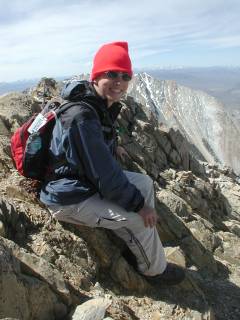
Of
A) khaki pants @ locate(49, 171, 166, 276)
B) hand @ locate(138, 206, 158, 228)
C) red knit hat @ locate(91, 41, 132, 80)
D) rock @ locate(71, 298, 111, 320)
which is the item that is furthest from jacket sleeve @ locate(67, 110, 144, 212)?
rock @ locate(71, 298, 111, 320)

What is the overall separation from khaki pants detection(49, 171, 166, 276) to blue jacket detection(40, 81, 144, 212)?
0.81 ft

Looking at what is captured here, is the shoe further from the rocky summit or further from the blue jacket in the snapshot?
the blue jacket

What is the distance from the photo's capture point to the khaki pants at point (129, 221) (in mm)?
9680

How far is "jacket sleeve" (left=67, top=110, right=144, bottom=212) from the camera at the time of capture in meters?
8.88

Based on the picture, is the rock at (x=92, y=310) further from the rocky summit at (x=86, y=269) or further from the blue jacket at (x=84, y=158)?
the blue jacket at (x=84, y=158)

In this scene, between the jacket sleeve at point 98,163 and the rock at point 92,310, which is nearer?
the rock at point 92,310

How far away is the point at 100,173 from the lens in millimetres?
9039

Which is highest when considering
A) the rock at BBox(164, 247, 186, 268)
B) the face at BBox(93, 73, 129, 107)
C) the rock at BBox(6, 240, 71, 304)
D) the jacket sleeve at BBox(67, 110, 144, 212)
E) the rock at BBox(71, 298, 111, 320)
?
the face at BBox(93, 73, 129, 107)

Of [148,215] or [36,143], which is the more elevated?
[36,143]

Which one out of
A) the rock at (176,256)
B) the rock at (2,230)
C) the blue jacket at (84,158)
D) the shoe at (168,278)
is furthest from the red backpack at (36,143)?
the rock at (176,256)

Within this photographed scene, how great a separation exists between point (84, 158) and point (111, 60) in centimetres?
232

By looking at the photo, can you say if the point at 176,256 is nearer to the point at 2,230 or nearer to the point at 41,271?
the point at 41,271

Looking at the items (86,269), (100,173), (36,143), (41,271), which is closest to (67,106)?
(36,143)

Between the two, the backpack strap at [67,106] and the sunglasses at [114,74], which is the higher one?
the sunglasses at [114,74]
